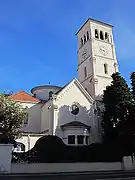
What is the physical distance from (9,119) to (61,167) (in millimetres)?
9547

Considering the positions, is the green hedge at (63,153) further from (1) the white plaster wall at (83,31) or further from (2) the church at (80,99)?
(1) the white plaster wall at (83,31)

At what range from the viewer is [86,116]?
38.4m

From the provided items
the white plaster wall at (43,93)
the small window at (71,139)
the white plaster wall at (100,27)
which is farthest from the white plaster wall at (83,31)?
the small window at (71,139)

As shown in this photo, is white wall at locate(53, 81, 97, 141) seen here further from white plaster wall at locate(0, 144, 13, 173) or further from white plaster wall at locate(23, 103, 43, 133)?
white plaster wall at locate(0, 144, 13, 173)

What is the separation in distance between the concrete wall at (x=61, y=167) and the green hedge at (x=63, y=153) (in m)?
0.74

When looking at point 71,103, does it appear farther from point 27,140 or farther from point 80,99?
point 27,140

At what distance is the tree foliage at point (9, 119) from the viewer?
27.4m

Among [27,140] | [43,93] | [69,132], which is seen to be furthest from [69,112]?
[43,93]

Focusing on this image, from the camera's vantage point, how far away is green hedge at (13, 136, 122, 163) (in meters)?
24.3

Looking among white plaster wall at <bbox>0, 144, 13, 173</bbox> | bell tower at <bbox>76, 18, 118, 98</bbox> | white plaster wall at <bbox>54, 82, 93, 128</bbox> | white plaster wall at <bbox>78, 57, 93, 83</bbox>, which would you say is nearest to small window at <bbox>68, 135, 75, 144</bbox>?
white plaster wall at <bbox>54, 82, 93, 128</bbox>

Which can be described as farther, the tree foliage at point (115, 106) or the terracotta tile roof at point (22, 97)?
the terracotta tile roof at point (22, 97)

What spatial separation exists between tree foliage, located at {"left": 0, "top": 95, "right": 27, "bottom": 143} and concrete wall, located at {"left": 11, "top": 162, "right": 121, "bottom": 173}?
5.66 m

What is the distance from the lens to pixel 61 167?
957 inches

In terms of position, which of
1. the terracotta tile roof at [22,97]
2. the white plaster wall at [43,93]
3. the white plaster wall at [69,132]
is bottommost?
the white plaster wall at [69,132]
